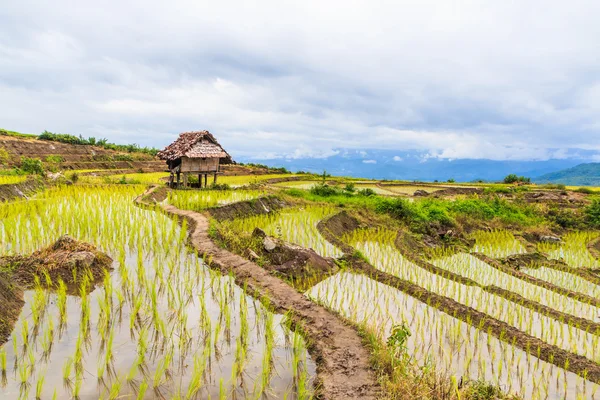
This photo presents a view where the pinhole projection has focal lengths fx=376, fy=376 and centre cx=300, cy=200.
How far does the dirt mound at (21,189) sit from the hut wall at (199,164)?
5048 millimetres

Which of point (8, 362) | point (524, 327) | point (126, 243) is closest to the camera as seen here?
point (8, 362)

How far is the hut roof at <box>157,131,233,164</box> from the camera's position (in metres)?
14.7

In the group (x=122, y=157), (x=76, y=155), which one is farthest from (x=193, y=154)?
(x=122, y=157)

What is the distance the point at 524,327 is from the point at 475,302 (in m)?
0.81

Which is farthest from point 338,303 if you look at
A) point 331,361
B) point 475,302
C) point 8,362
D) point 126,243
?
point 126,243

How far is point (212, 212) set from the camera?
1059 cm

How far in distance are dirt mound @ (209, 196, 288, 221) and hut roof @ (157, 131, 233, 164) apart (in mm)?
3858

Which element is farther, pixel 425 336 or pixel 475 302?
pixel 475 302

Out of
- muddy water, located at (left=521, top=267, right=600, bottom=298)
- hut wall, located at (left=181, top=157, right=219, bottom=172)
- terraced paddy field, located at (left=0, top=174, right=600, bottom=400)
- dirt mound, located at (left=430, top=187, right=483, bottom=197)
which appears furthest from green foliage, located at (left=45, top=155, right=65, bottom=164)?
muddy water, located at (left=521, top=267, right=600, bottom=298)

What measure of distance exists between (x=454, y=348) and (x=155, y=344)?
3.22 metres

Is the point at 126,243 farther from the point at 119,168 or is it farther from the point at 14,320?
the point at 119,168

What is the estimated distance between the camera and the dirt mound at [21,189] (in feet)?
35.3

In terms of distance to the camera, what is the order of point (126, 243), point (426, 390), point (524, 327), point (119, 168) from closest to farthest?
point (426, 390) < point (524, 327) < point (126, 243) < point (119, 168)

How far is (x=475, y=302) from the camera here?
5.54 meters
